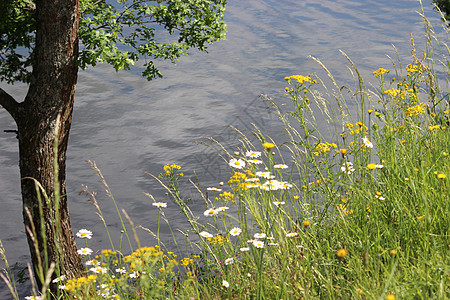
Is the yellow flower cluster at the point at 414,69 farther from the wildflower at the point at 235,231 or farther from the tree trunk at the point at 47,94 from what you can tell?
the tree trunk at the point at 47,94

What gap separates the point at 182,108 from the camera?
34.7m

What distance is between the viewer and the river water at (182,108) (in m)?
19.4

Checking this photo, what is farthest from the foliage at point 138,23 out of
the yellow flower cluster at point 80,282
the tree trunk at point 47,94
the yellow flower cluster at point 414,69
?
the yellow flower cluster at point 80,282

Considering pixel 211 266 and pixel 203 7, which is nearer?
pixel 211 266

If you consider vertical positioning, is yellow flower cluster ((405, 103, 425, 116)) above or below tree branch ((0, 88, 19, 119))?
above

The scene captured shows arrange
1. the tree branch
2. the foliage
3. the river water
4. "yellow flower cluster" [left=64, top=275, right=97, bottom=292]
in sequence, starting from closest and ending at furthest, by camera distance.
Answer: "yellow flower cluster" [left=64, top=275, right=97, bottom=292]
the tree branch
the foliage
the river water

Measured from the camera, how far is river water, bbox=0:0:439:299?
1939cm

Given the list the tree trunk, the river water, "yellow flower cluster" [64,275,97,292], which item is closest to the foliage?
the tree trunk

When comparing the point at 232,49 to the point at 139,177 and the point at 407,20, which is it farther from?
the point at 139,177

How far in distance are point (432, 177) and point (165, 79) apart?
144 ft

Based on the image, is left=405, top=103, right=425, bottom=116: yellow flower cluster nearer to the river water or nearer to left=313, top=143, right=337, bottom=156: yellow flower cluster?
left=313, top=143, right=337, bottom=156: yellow flower cluster

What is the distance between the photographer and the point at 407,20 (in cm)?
7125

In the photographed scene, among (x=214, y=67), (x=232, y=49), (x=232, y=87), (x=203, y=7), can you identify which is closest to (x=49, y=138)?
(x=203, y=7)

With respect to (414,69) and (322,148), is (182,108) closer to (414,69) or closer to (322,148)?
(414,69)
